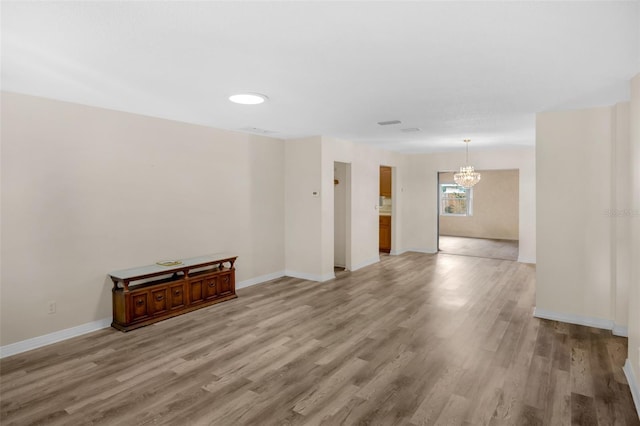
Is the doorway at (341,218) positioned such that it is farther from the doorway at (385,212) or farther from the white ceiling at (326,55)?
the white ceiling at (326,55)

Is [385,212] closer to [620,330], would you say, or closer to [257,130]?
[257,130]

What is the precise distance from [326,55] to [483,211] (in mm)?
10565

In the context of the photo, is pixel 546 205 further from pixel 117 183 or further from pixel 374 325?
pixel 117 183

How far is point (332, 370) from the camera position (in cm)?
299

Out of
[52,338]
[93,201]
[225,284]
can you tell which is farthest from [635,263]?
[52,338]

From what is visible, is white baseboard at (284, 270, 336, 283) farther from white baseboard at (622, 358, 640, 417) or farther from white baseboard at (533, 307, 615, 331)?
white baseboard at (622, 358, 640, 417)

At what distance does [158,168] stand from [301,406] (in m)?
3.41

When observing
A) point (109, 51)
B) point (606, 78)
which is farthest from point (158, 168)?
point (606, 78)

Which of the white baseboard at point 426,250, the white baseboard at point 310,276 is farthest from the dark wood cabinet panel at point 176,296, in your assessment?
the white baseboard at point 426,250

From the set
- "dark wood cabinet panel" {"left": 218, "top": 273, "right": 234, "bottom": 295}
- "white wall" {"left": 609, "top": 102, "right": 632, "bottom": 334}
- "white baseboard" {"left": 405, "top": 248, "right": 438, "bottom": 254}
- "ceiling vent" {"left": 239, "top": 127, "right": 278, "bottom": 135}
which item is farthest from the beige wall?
"dark wood cabinet panel" {"left": 218, "top": 273, "right": 234, "bottom": 295}

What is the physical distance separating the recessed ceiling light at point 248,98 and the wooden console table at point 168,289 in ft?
7.24

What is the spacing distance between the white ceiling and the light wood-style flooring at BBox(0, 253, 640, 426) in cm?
250

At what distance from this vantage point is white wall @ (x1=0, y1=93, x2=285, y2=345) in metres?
3.35

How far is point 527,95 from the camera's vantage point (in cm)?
343
